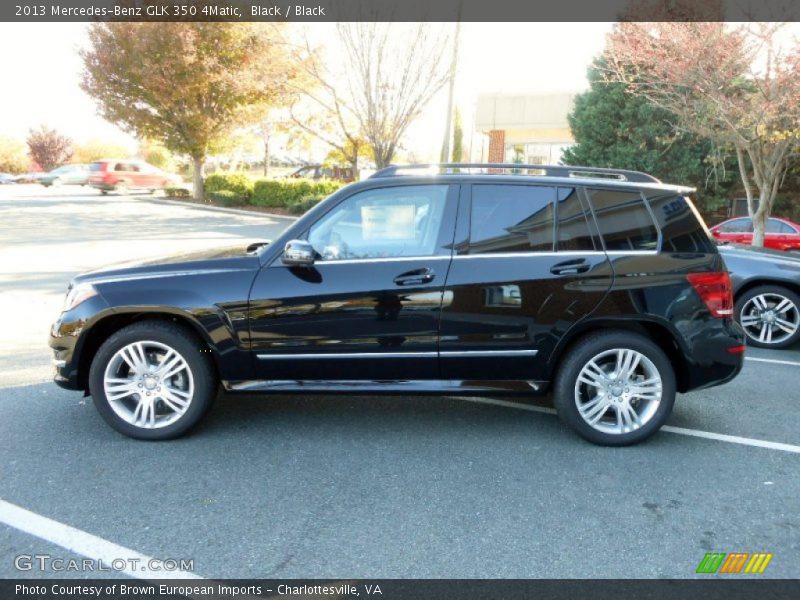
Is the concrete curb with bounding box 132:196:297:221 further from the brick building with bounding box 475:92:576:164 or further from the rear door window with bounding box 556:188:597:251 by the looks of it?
the rear door window with bounding box 556:188:597:251

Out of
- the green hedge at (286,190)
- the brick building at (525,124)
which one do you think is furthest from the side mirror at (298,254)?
the brick building at (525,124)

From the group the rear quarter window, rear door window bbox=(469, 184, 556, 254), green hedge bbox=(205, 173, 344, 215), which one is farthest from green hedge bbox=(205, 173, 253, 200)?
the rear quarter window

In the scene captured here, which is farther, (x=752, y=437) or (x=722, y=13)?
(x=722, y=13)

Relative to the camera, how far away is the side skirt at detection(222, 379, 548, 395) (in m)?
4.17

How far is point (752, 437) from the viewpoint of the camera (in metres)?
4.46

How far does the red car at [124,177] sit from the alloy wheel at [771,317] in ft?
107

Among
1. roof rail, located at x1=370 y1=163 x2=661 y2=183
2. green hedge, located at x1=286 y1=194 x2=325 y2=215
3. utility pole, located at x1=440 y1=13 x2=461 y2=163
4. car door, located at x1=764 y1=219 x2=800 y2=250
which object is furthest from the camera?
green hedge, located at x1=286 y1=194 x2=325 y2=215

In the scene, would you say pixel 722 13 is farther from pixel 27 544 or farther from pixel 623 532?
pixel 27 544

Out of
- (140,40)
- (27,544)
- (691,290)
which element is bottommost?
(27,544)

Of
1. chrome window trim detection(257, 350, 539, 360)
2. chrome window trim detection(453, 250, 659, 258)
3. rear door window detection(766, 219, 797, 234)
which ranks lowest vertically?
chrome window trim detection(257, 350, 539, 360)

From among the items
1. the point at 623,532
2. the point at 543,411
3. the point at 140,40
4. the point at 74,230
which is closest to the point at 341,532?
the point at 623,532

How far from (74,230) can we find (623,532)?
1722 cm

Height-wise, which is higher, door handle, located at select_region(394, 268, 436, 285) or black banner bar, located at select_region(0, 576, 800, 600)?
door handle, located at select_region(394, 268, 436, 285)

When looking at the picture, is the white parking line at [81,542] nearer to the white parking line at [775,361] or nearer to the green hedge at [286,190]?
the white parking line at [775,361]
